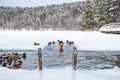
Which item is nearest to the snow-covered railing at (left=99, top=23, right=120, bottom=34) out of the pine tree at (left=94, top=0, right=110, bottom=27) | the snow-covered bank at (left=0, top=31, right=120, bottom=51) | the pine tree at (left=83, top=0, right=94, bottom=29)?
the snow-covered bank at (left=0, top=31, right=120, bottom=51)

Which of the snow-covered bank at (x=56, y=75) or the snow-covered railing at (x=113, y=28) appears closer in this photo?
the snow-covered bank at (x=56, y=75)

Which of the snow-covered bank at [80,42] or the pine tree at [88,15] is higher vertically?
the pine tree at [88,15]

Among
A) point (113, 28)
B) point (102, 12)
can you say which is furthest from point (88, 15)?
point (113, 28)

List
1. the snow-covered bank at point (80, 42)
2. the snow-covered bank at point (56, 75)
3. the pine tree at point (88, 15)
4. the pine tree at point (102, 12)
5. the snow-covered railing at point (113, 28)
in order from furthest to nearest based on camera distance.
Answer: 1. the pine tree at point (88, 15)
2. the pine tree at point (102, 12)
3. the snow-covered railing at point (113, 28)
4. the snow-covered bank at point (80, 42)
5. the snow-covered bank at point (56, 75)

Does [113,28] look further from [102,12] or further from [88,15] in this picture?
[88,15]

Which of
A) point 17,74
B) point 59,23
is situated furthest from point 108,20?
point 59,23

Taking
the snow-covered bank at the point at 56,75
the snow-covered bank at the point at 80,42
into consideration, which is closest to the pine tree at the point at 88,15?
the snow-covered bank at the point at 80,42

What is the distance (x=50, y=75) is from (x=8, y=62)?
6149 millimetres

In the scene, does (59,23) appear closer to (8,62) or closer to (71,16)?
(71,16)

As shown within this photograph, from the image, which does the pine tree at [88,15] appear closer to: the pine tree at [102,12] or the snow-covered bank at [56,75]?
the pine tree at [102,12]

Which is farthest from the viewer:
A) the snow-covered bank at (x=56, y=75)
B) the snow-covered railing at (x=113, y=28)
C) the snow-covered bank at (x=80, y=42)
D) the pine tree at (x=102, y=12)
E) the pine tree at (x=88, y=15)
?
the pine tree at (x=88, y=15)

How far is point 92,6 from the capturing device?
79562 millimetres

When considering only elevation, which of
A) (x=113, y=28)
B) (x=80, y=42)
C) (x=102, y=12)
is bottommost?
(x=80, y=42)

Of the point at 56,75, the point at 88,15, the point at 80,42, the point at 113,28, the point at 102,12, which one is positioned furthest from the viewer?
the point at 88,15
